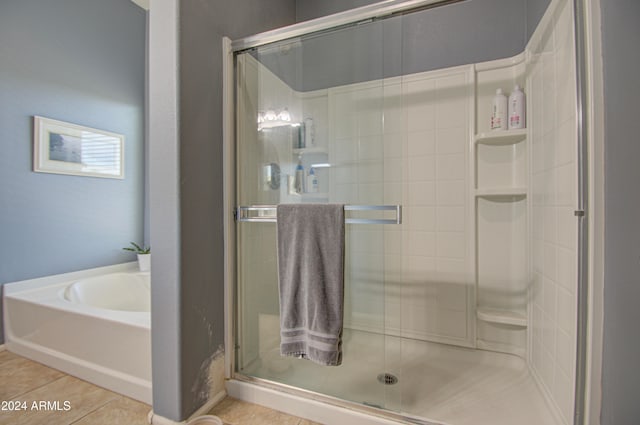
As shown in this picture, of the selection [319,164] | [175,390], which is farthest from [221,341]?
[319,164]

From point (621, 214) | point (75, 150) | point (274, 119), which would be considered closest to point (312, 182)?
point (274, 119)

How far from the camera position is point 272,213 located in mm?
1346

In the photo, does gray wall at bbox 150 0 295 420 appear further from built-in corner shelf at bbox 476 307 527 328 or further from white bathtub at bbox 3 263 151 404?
built-in corner shelf at bbox 476 307 527 328

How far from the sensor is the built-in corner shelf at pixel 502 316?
1.56 metres

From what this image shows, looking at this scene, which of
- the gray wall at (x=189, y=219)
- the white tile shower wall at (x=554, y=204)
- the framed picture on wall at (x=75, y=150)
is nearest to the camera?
the white tile shower wall at (x=554, y=204)

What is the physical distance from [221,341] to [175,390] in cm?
27

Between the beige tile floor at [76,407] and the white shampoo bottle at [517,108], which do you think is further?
the white shampoo bottle at [517,108]

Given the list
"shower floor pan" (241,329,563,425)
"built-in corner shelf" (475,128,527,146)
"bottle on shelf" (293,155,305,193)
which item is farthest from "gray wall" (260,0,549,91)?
"shower floor pan" (241,329,563,425)

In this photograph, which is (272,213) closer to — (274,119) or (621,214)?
(274,119)

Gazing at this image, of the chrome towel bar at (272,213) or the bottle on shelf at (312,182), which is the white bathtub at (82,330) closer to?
the chrome towel bar at (272,213)

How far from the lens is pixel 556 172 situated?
1.20 m

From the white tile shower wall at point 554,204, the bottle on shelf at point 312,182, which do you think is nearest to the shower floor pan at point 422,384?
the white tile shower wall at point 554,204

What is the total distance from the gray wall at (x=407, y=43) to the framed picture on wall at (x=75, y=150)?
1.77m

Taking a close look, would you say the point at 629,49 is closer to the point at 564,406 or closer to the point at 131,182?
the point at 564,406
